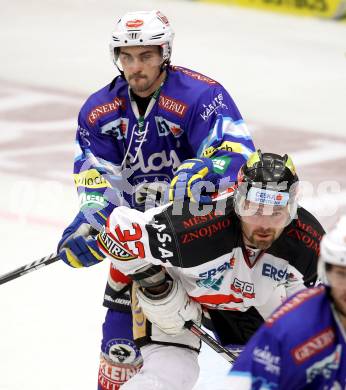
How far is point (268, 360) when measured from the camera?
352 centimetres

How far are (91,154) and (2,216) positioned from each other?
112 inches

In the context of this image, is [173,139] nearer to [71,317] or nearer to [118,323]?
[118,323]

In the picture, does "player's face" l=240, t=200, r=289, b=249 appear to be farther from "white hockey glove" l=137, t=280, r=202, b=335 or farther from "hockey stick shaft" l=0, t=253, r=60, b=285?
"hockey stick shaft" l=0, t=253, r=60, b=285

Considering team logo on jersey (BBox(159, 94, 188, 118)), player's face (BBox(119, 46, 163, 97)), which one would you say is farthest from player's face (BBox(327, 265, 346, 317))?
player's face (BBox(119, 46, 163, 97))

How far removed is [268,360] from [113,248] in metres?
1.48

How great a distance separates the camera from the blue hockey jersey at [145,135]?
18.2ft

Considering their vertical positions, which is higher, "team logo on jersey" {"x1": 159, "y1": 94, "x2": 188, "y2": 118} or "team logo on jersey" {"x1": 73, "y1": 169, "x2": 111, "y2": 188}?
"team logo on jersey" {"x1": 159, "y1": 94, "x2": 188, "y2": 118}

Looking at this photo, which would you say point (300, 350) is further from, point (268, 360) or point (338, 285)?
point (338, 285)

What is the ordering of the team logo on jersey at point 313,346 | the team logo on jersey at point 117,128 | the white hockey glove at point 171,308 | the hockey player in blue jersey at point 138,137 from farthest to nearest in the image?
the team logo on jersey at point 117,128, the hockey player in blue jersey at point 138,137, the white hockey glove at point 171,308, the team logo on jersey at point 313,346

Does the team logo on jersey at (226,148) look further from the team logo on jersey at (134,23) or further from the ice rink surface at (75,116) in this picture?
the ice rink surface at (75,116)

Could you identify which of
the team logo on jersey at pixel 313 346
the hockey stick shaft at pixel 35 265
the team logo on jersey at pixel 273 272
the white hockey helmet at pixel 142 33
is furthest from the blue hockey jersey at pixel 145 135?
the team logo on jersey at pixel 313 346

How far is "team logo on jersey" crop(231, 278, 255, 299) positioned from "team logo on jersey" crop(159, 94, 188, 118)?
1.02 meters

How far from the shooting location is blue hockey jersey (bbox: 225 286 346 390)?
352cm

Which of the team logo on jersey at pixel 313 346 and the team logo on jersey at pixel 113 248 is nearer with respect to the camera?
the team logo on jersey at pixel 313 346
